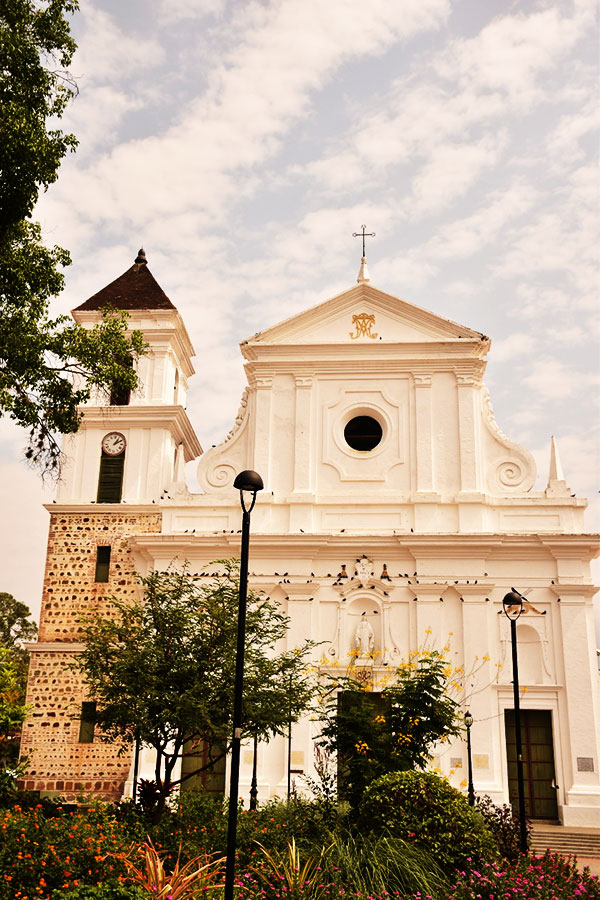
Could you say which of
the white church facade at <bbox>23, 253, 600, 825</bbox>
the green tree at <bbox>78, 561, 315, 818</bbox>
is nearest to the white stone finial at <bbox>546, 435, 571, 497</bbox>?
the white church facade at <bbox>23, 253, 600, 825</bbox>

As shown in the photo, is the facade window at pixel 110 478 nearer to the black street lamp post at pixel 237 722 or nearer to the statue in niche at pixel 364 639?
the statue in niche at pixel 364 639

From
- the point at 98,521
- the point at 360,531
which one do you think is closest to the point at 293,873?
Answer: the point at 360,531

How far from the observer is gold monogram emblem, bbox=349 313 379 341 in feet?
83.4

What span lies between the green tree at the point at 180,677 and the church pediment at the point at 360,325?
10441 millimetres

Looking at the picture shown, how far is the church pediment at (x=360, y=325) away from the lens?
990 inches

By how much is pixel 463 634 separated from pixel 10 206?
14652 millimetres

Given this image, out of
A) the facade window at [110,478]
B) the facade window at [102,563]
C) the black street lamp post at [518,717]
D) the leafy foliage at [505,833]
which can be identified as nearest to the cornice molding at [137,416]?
the facade window at [110,478]

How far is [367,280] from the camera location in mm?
26234

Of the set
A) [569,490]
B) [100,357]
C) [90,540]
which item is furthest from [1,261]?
[569,490]

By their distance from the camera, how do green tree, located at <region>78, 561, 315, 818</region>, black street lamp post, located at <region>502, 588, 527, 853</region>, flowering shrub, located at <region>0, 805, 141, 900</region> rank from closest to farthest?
flowering shrub, located at <region>0, 805, 141, 900</region> < black street lamp post, located at <region>502, 588, 527, 853</region> < green tree, located at <region>78, 561, 315, 818</region>

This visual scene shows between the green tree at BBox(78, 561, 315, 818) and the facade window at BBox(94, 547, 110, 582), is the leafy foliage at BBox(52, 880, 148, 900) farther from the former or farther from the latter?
the facade window at BBox(94, 547, 110, 582)

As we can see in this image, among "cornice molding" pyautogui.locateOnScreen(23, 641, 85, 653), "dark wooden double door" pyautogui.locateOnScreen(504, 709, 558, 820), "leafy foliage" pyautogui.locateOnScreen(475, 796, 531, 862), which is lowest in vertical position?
"leafy foliage" pyautogui.locateOnScreen(475, 796, 531, 862)

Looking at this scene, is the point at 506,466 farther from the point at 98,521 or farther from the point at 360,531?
the point at 98,521

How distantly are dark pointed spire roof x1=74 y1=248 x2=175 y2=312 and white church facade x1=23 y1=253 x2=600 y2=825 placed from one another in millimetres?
476
